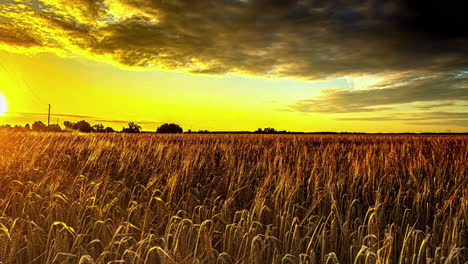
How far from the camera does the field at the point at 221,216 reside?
3143 mm

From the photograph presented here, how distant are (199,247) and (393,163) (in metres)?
6.29

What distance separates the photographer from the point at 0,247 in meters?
3.11

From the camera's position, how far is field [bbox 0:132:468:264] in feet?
10.3

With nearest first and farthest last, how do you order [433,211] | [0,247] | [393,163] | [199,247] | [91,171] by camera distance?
[0,247] → [199,247] → [433,211] → [91,171] → [393,163]

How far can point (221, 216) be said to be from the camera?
14.0ft

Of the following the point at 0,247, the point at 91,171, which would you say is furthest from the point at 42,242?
the point at 91,171

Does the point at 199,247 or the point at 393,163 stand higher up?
the point at 393,163

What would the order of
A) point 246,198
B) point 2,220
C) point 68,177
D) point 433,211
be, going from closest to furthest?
point 2,220
point 433,211
point 246,198
point 68,177

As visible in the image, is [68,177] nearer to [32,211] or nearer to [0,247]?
[32,211]

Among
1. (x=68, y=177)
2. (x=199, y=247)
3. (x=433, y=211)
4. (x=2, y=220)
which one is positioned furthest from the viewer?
(x=68, y=177)

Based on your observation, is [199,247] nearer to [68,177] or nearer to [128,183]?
[128,183]

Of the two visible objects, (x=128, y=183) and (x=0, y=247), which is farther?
(x=128, y=183)

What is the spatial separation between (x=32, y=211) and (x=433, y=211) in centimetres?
553

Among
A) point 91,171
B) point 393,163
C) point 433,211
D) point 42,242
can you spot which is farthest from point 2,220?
point 393,163
